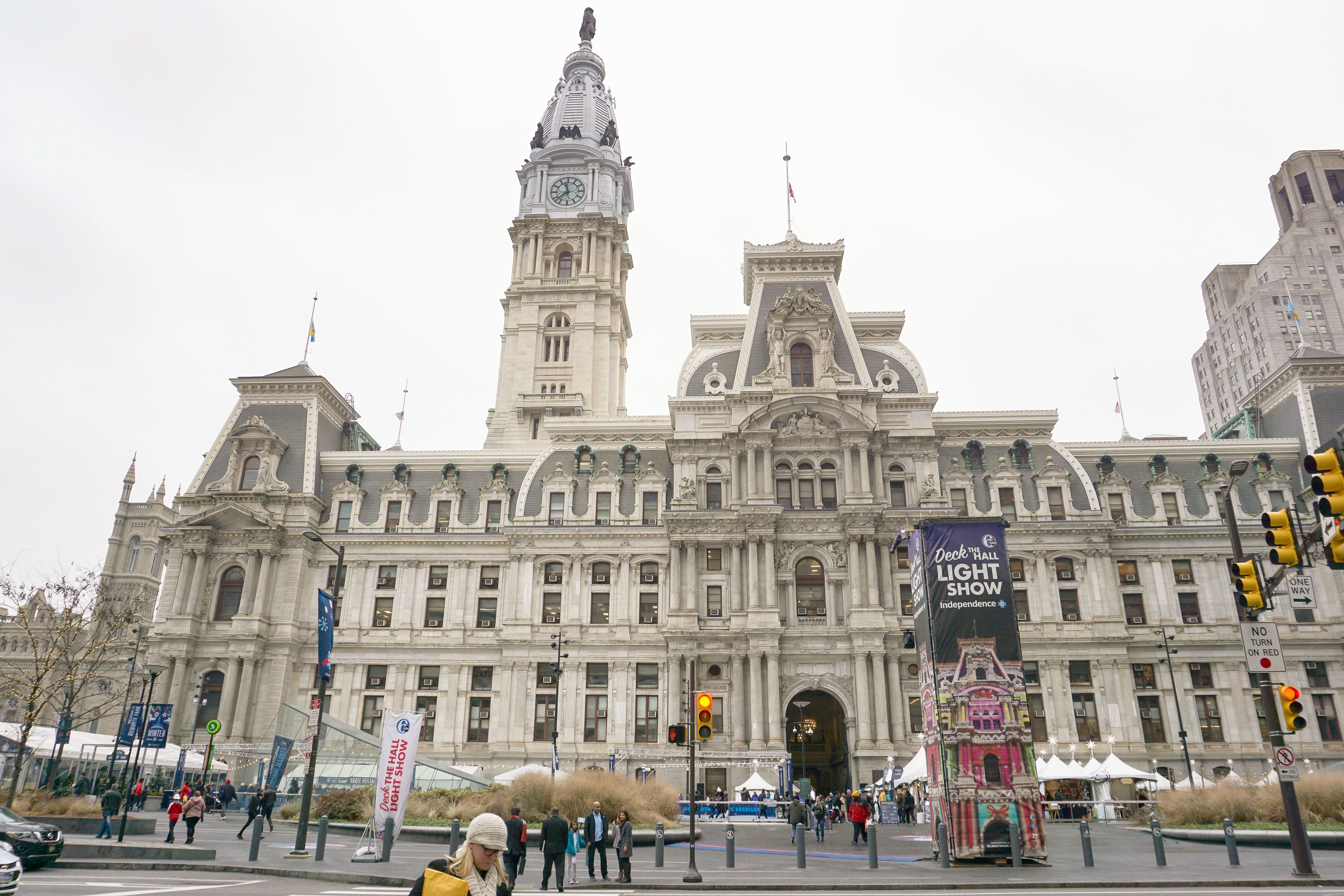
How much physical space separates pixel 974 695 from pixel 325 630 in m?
20.2

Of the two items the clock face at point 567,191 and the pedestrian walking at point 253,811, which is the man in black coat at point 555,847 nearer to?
the pedestrian walking at point 253,811

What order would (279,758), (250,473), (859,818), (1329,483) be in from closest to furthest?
(1329,483) → (859,818) → (279,758) → (250,473)

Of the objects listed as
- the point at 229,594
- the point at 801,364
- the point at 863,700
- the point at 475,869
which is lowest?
the point at 475,869

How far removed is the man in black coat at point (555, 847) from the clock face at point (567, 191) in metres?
86.9

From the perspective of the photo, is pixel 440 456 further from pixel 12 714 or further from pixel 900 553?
pixel 12 714

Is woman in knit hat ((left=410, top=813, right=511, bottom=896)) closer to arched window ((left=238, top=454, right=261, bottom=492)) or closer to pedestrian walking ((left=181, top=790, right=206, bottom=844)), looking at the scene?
pedestrian walking ((left=181, top=790, right=206, bottom=844))

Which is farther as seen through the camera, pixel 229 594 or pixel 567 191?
pixel 567 191

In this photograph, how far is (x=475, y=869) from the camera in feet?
20.4

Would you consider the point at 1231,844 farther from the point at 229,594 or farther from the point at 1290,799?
the point at 229,594

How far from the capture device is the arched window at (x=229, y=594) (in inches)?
2336

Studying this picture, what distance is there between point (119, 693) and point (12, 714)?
49520 millimetres

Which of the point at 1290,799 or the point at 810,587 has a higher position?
the point at 810,587

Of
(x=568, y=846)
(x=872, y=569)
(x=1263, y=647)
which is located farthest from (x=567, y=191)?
(x=1263, y=647)

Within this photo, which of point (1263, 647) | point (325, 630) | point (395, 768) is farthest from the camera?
point (325, 630)
